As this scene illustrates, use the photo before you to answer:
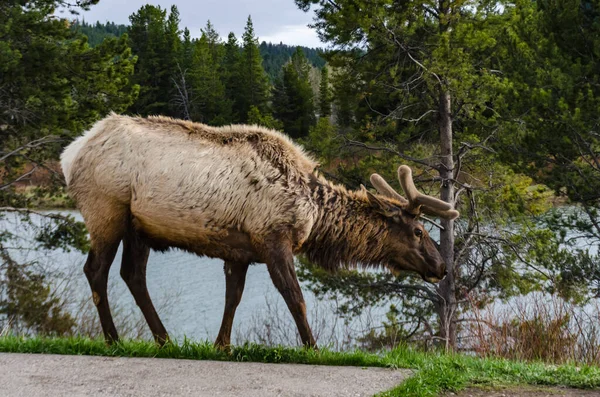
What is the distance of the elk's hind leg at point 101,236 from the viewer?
6152 millimetres

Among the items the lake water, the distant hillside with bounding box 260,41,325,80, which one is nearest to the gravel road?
the lake water

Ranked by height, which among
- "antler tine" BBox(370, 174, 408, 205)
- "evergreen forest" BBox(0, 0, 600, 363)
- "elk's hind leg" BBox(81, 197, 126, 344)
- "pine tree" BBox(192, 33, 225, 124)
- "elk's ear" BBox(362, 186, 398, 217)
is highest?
"pine tree" BBox(192, 33, 225, 124)

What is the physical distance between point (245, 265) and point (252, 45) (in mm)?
54305

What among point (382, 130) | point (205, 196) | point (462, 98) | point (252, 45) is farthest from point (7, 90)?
point (252, 45)

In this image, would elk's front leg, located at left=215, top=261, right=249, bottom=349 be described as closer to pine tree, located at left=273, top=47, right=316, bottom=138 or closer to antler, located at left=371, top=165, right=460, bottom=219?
antler, located at left=371, top=165, right=460, bottom=219

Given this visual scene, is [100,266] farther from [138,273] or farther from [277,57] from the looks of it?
[277,57]

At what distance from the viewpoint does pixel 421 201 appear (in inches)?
249

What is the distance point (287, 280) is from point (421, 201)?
1522 millimetres

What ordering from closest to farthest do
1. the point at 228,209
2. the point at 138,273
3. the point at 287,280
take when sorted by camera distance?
1. the point at 287,280
2. the point at 228,209
3. the point at 138,273

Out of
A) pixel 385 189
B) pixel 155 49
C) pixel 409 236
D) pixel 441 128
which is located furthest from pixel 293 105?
pixel 409 236

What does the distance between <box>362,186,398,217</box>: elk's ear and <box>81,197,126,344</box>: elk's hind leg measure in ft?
7.41

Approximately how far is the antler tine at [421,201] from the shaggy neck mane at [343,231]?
351mm

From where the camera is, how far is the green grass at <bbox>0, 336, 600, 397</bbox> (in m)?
4.88

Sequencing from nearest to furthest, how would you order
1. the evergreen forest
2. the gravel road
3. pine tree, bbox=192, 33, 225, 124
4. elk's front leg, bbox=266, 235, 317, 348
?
the gravel road, elk's front leg, bbox=266, 235, 317, 348, the evergreen forest, pine tree, bbox=192, 33, 225, 124
